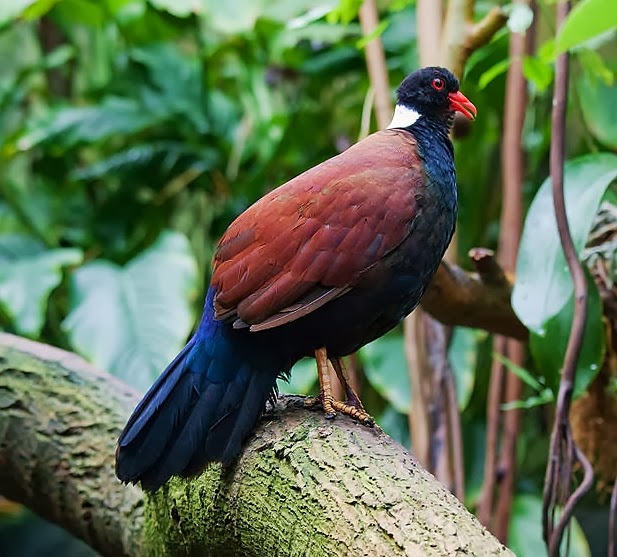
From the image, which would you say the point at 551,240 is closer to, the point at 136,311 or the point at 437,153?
the point at 437,153

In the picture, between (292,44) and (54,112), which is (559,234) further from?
(54,112)

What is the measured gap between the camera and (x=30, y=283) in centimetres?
225

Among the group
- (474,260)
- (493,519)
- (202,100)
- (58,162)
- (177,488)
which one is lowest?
(493,519)

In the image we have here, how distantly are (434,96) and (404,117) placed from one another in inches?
2.2

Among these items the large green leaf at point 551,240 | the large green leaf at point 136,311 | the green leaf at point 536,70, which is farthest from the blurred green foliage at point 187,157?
the large green leaf at point 551,240

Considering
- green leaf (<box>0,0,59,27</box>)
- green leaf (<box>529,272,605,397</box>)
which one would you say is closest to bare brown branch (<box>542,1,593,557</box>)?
green leaf (<box>529,272,605,397</box>)

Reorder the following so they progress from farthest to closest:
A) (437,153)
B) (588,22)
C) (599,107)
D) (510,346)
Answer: (599,107)
(510,346)
(437,153)
(588,22)

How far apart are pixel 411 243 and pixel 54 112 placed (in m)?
1.93

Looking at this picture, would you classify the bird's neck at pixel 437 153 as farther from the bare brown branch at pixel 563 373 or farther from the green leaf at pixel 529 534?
the green leaf at pixel 529 534

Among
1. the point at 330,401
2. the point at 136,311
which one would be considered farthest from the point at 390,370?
the point at 330,401

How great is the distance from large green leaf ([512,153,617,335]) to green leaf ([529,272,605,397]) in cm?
4

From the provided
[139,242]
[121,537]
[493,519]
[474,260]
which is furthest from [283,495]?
[139,242]

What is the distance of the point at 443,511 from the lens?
878 mm

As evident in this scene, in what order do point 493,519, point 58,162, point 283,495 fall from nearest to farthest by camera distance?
1. point 283,495
2. point 493,519
3. point 58,162
